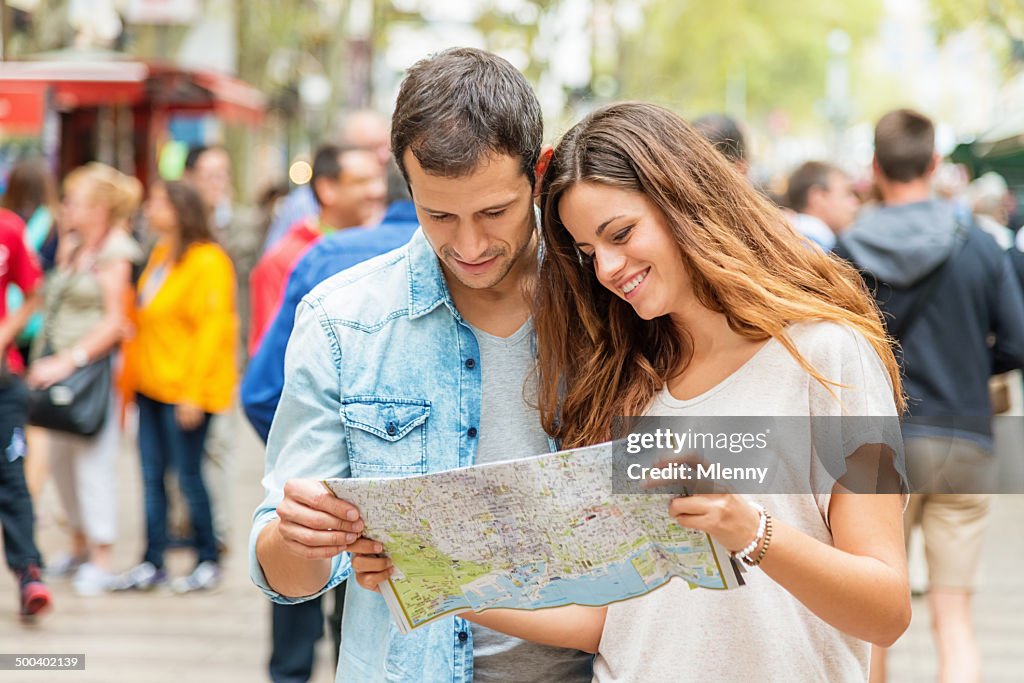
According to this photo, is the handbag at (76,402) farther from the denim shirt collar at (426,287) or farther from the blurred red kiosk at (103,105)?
the blurred red kiosk at (103,105)

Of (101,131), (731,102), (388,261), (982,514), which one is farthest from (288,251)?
(731,102)

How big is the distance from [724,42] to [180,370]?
34.6 meters

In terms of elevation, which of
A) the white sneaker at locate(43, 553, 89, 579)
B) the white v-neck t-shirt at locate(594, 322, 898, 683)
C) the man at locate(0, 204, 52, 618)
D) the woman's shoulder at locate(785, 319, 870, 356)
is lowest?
the white sneaker at locate(43, 553, 89, 579)

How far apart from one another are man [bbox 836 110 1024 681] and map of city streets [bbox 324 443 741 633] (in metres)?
2.87

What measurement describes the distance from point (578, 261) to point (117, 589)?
5159mm

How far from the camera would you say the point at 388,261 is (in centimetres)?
248

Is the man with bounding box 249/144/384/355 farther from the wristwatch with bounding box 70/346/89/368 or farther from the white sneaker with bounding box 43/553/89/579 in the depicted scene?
the white sneaker with bounding box 43/553/89/579

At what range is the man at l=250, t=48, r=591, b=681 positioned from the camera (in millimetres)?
2252

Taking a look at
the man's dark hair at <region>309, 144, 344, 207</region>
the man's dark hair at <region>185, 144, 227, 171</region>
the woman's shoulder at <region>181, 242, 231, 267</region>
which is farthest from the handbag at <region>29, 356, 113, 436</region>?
the man's dark hair at <region>185, 144, 227, 171</region>

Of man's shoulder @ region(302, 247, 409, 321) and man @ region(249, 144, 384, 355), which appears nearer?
man's shoulder @ region(302, 247, 409, 321)

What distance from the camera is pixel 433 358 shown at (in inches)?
93.4

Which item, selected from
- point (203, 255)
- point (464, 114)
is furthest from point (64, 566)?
point (464, 114)

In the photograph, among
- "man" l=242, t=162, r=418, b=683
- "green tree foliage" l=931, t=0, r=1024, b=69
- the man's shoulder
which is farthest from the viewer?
"green tree foliage" l=931, t=0, r=1024, b=69

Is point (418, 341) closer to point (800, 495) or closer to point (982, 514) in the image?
point (800, 495)
